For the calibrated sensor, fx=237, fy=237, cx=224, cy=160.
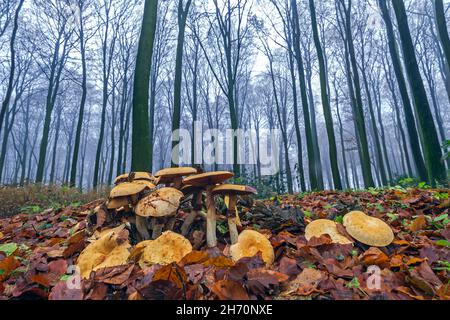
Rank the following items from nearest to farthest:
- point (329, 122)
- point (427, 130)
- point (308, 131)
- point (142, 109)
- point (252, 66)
→ point (142, 109) < point (427, 130) < point (329, 122) < point (308, 131) < point (252, 66)

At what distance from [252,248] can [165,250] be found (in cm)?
61

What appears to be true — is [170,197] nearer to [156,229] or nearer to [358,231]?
[156,229]

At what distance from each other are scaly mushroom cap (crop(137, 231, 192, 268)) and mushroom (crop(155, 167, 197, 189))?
0.50 m

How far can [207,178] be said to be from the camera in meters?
1.90

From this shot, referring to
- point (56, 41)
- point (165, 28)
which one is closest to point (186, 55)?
point (165, 28)

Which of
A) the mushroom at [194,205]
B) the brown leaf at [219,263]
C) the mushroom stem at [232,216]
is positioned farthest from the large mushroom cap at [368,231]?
the mushroom at [194,205]

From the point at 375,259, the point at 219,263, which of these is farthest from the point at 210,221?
the point at 375,259

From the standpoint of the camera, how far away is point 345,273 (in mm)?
1413

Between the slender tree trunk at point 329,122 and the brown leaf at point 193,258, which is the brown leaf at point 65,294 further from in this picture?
the slender tree trunk at point 329,122

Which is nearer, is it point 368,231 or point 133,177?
point 368,231

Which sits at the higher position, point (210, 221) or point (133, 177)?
point (133, 177)

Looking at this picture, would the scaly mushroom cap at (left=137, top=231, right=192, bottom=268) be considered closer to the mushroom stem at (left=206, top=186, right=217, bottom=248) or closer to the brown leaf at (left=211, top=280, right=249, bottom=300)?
the mushroom stem at (left=206, top=186, right=217, bottom=248)
